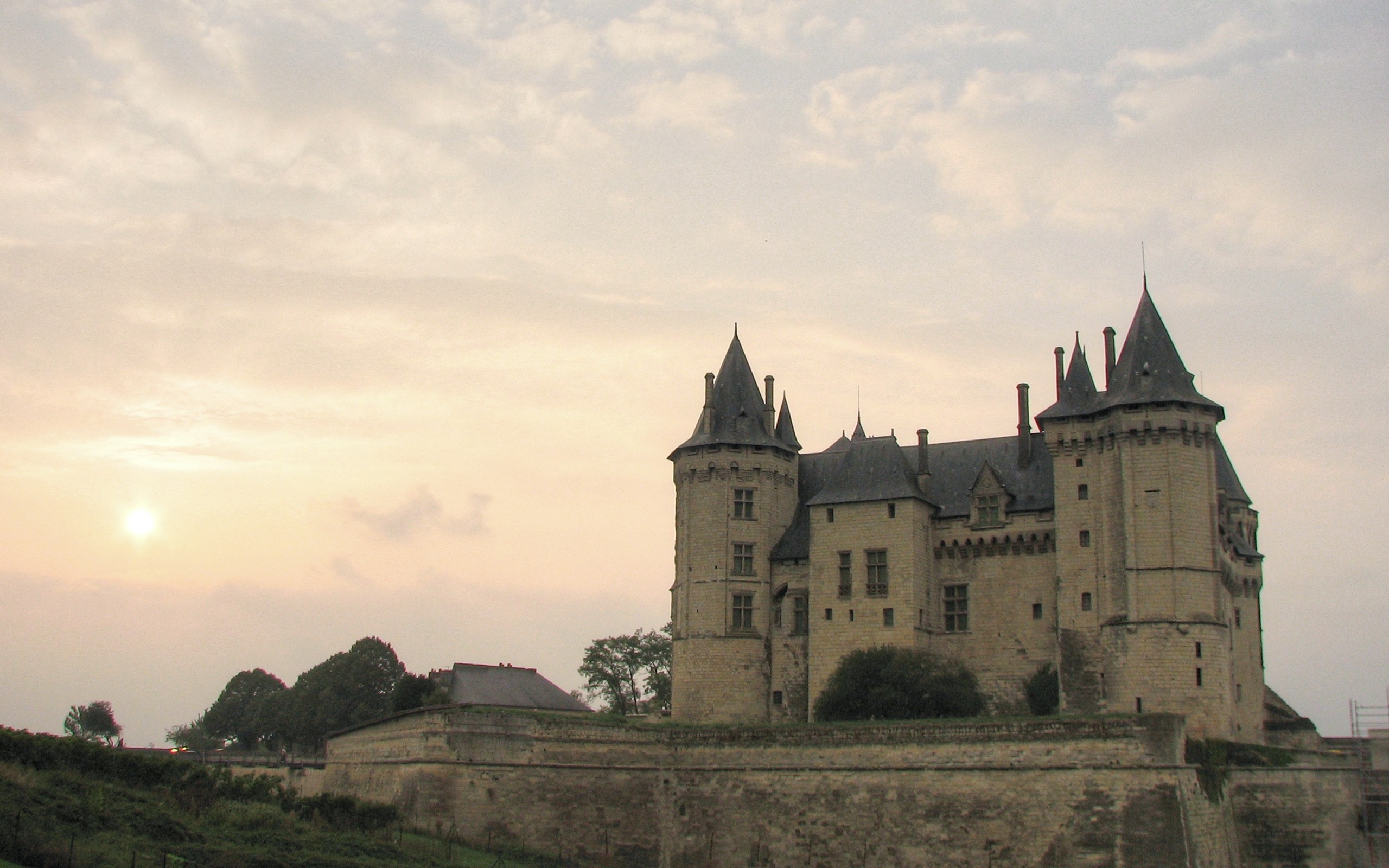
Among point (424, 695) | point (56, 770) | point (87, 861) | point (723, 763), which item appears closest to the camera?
point (87, 861)

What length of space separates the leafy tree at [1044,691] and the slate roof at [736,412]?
517 inches

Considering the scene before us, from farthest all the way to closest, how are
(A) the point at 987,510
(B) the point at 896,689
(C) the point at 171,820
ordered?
1. (A) the point at 987,510
2. (B) the point at 896,689
3. (C) the point at 171,820

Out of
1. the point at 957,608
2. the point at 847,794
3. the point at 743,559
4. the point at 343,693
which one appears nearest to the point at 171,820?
the point at 847,794

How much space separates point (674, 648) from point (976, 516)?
12.4 m

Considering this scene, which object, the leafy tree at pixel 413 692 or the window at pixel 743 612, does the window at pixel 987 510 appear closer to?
the window at pixel 743 612

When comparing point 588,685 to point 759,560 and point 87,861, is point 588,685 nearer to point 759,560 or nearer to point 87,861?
point 759,560

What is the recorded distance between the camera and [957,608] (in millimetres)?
49531

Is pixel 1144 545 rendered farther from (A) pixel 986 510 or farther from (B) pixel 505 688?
(B) pixel 505 688

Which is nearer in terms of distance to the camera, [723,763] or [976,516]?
[723,763]

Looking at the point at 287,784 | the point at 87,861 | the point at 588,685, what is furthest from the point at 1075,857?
the point at 588,685

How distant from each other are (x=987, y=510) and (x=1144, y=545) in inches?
275

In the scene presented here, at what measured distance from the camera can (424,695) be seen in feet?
212

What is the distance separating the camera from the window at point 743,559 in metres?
51.4

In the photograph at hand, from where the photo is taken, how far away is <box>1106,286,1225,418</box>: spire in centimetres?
4450
